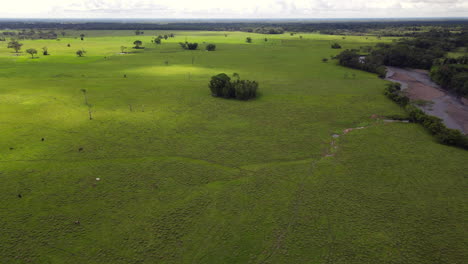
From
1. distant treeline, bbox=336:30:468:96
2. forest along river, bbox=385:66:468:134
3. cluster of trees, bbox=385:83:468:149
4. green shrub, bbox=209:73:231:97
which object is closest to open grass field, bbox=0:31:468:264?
cluster of trees, bbox=385:83:468:149

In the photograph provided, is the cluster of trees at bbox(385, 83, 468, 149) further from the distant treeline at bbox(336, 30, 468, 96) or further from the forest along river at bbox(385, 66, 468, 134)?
the distant treeline at bbox(336, 30, 468, 96)

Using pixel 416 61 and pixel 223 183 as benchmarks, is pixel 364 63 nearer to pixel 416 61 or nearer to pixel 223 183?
pixel 416 61

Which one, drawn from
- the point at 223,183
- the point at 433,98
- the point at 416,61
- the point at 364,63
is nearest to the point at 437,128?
the point at 433,98

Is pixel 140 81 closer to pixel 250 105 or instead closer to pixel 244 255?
pixel 250 105

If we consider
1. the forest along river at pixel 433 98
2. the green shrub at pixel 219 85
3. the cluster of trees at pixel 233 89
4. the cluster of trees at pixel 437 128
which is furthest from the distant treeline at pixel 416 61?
the green shrub at pixel 219 85

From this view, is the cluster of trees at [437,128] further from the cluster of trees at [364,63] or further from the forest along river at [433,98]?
the cluster of trees at [364,63]

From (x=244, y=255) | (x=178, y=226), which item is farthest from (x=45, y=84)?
(x=244, y=255)
